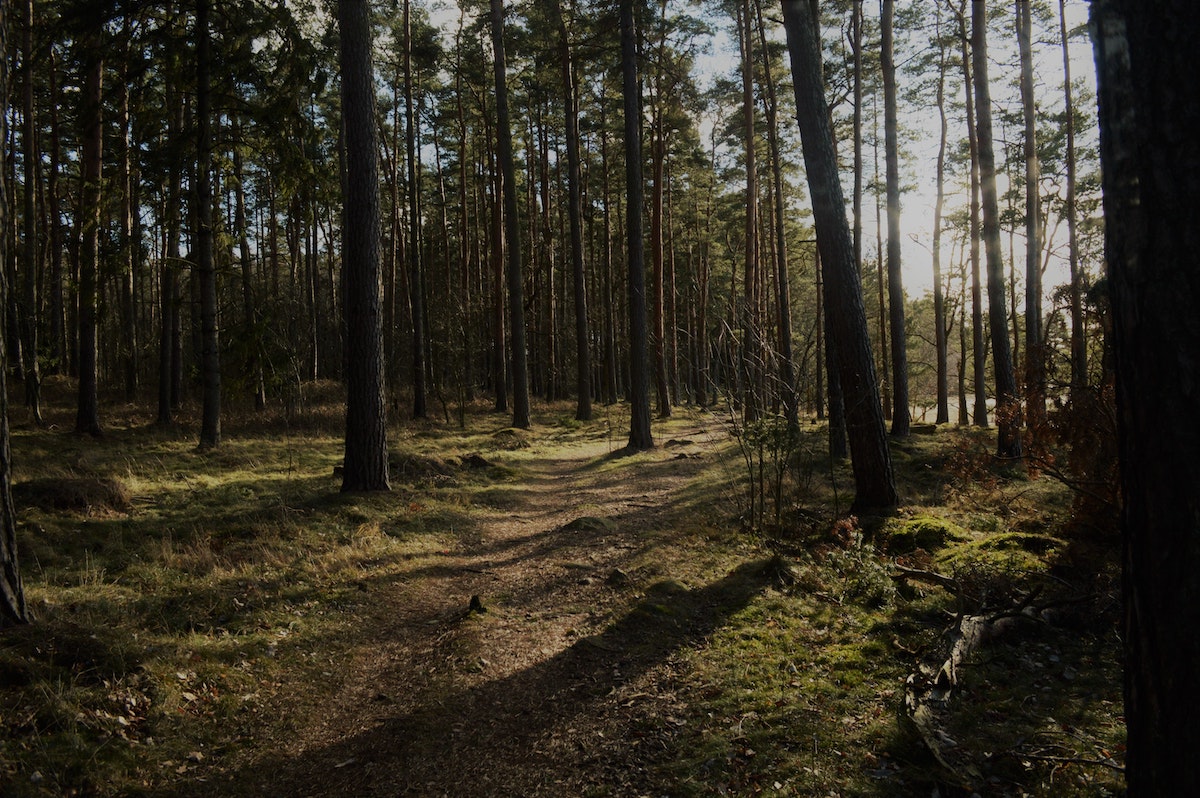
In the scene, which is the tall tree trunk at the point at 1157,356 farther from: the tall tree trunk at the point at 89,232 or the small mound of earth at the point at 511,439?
the tall tree trunk at the point at 89,232

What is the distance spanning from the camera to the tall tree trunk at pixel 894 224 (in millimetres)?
13977

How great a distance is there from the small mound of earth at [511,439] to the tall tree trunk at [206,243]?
5.78m

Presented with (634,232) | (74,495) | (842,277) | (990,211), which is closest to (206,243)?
(74,495)

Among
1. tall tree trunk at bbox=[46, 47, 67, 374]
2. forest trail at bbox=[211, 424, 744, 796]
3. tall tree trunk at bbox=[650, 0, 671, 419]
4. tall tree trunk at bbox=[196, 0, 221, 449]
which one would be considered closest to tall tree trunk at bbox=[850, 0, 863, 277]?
tall tree trunk at bbox=[650, 0, 671, 419]

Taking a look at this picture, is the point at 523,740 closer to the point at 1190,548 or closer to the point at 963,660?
the point at 963,660

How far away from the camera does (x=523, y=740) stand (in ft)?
11.9

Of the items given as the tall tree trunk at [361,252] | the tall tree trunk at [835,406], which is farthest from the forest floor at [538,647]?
the tall tree trunk at [835,406]

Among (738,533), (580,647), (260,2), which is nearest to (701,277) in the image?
(260,2)

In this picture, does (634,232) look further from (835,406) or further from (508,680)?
(508,680)

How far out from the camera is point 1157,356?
1695 mm

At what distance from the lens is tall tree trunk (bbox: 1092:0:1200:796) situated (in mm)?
1647

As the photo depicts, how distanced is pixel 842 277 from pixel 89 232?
13599mm

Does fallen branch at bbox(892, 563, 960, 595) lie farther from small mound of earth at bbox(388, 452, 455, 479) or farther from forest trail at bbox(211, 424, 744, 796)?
small mound of earth at bbox(388, 452, 455, 479)

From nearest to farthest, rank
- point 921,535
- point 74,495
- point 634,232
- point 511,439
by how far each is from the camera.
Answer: point 921,535 < point 74,495 < point 634,232 < point 511,439
